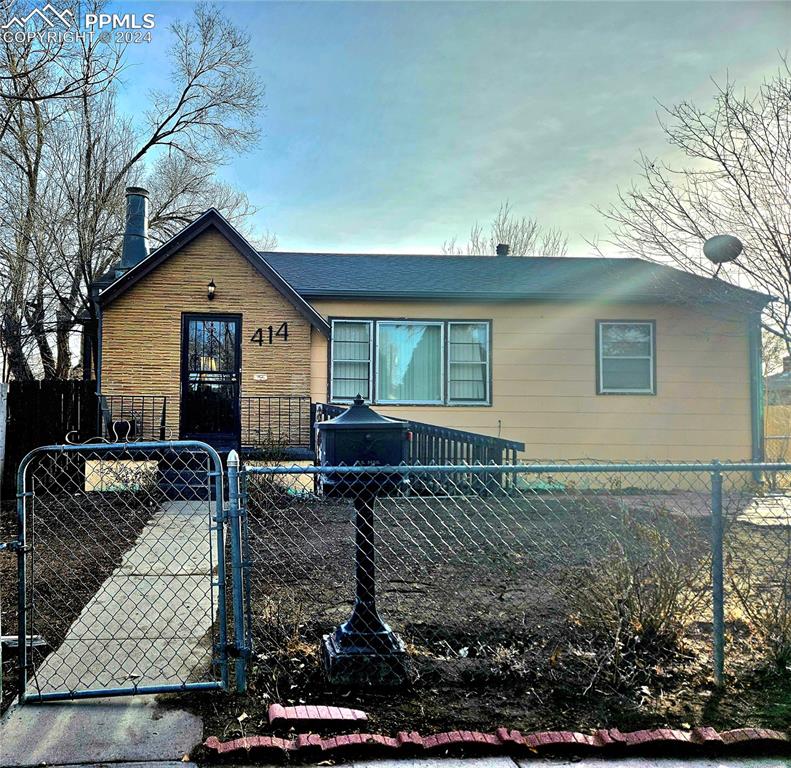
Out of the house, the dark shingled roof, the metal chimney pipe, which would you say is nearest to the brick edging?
the dark shingled roof

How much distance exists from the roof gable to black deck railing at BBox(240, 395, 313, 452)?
152 cm

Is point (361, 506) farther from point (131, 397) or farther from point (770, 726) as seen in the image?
point (131, 397)

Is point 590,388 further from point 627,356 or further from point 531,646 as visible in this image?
point 531,646

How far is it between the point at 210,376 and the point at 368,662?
9201 mm

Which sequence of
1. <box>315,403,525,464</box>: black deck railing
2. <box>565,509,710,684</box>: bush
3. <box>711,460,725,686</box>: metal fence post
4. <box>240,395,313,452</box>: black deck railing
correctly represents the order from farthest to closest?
<box>240,395,313,452</box>: black deck railing
<box>315,403,525,464</box>: black deck railing
<box>565,509,710,684</box>: bush
<box>711,460,725,686</box>: metal fence post

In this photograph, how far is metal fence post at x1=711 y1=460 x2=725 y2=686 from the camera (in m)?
3.09

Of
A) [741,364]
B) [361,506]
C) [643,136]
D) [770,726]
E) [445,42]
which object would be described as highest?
[445,42]

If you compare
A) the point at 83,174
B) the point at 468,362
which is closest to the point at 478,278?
the point at 468,362

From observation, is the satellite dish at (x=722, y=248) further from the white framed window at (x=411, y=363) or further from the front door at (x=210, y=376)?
the front door at (x=210, y=376)

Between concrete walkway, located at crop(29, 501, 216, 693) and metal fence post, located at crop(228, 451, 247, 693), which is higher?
metal fence post, located at crop(228, 451, 247, 693)

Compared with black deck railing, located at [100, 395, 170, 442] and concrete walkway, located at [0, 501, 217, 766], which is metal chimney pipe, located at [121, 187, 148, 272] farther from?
concrete walkway, located at [0, 501, 217, 766]

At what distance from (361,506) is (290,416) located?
27.0ft

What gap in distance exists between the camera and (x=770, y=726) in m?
2.74

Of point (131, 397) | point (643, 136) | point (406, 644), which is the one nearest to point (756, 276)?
point (643, 136)
